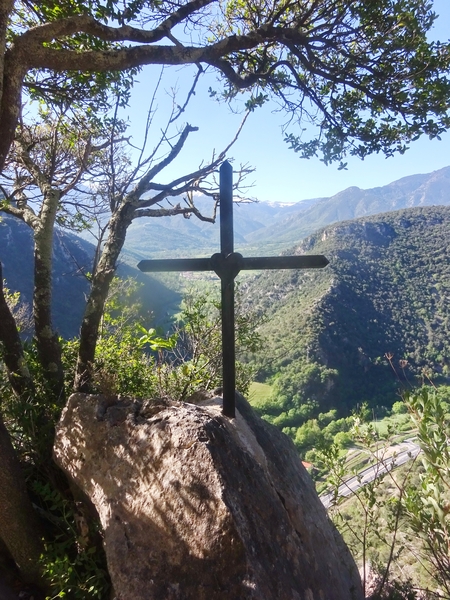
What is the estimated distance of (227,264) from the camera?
2746mm

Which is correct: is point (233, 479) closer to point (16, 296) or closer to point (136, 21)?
point (136, 21)

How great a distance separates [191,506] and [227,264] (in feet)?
5.64

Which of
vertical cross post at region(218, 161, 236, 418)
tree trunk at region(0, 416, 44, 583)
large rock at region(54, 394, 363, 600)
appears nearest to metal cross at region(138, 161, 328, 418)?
vertical cross post at region(218, 161, 236, 418)

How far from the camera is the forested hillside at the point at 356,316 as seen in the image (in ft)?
157

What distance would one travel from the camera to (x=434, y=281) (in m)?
66.4

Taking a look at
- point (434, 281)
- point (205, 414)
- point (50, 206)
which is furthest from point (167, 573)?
point (434, 281)

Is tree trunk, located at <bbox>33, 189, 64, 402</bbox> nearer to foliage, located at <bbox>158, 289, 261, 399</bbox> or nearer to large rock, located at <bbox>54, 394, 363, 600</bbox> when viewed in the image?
large rock, located at <bbox>54, 394, 363, 600</bbox>

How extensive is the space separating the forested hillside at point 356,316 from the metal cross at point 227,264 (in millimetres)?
31643

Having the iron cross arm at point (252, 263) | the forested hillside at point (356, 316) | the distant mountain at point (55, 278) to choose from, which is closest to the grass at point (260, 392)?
the forested hillside at point (356, 316)

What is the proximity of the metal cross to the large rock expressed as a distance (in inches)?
16.8

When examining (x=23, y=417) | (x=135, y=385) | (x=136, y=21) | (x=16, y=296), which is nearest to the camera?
(x=23, y=417)

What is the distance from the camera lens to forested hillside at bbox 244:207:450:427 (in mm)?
47781

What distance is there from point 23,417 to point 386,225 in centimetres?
9319

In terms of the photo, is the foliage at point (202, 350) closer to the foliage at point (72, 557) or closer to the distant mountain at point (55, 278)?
the foliage at point (72, 557)
